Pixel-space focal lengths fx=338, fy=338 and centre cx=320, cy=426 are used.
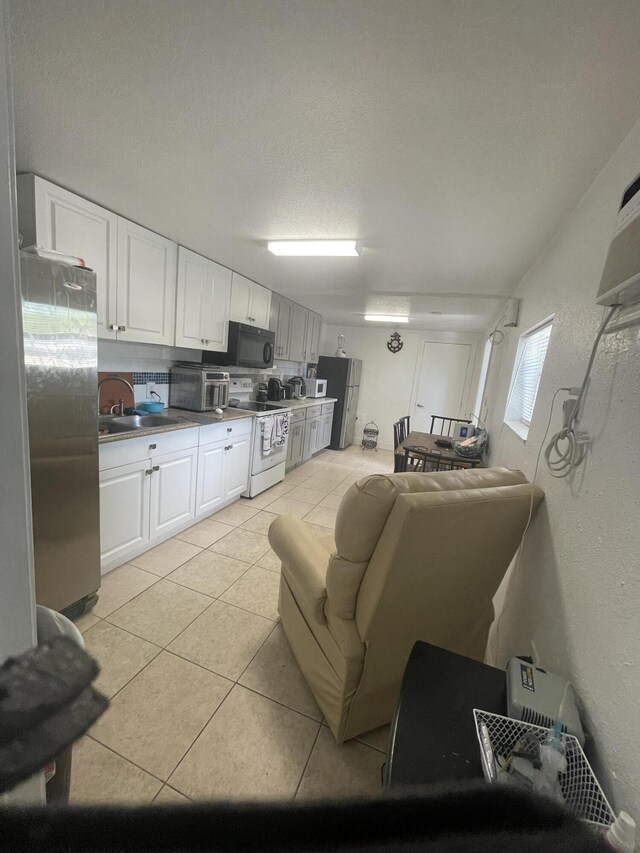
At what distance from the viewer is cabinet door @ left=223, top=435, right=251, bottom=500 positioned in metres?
3.04

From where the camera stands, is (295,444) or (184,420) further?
(295,444)

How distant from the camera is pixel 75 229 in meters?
1.85

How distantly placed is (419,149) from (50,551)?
2.32 m

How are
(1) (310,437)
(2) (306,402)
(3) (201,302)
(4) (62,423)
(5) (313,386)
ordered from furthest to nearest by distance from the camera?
(5) (313,386), (1) (310,437), (2) (306,402), (3) (201,302), (4) (62,423)

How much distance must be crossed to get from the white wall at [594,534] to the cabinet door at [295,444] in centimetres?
295

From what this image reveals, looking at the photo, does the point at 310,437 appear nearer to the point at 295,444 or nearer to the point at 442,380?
the point at 295,444

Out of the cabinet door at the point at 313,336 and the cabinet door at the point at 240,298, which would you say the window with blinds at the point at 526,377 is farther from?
the cabinet door at the point at 313,336

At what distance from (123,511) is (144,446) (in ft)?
1.36

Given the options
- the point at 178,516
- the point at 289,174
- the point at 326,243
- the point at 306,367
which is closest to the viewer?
the point at 289,174

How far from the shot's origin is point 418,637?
1.25 metres

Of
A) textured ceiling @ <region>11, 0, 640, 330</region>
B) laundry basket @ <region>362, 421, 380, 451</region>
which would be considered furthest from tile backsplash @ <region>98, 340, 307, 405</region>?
laundry basket @ <region>362, 421, 380, 451</region>

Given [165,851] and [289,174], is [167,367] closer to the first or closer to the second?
→ [289,174]

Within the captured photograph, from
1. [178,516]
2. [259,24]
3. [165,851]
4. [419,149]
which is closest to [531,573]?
[165,851]

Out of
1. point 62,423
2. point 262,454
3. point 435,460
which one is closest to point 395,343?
point 262,454
